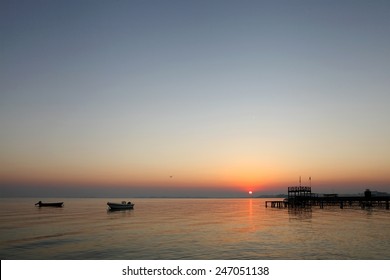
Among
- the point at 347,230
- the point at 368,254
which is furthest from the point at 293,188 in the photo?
the point at 368,254

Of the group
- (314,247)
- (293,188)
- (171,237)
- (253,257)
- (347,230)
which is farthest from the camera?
(293,188)

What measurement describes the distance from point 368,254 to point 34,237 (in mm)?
41966

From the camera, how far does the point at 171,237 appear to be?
45.5 m

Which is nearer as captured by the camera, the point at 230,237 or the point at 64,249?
the point at 64,249
